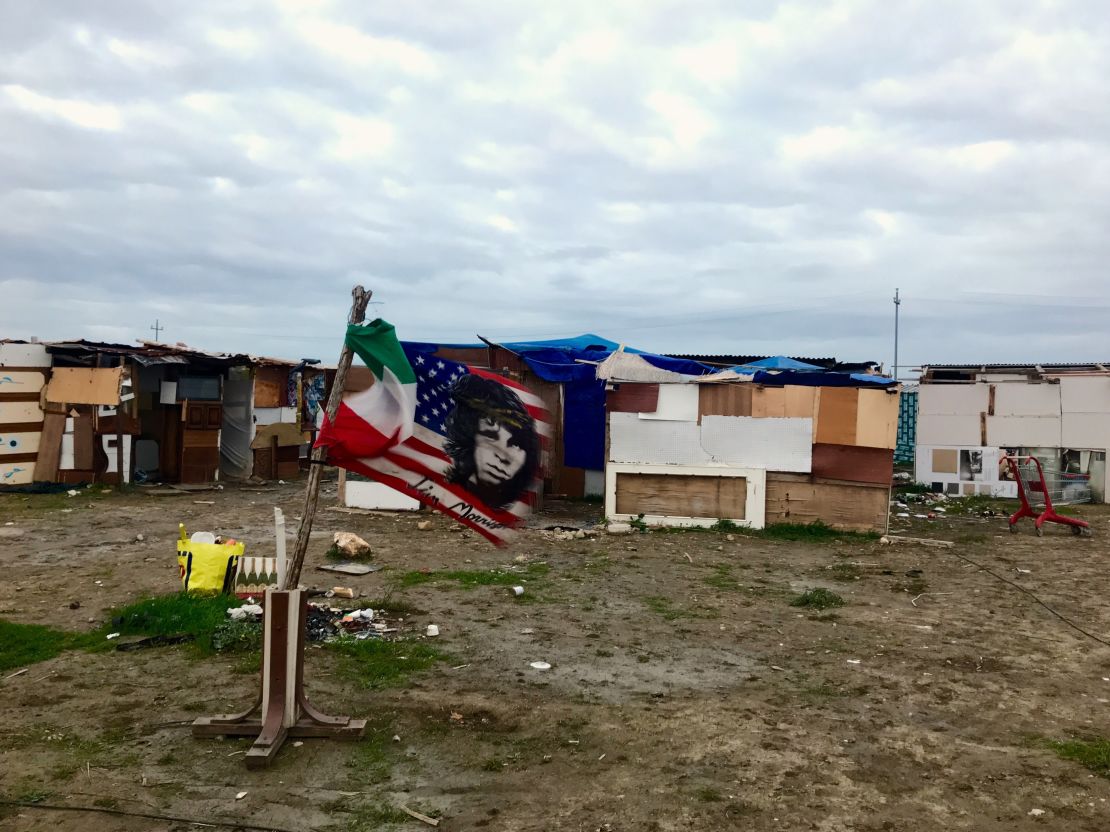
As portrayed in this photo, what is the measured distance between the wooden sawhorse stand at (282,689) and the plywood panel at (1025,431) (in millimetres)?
16462

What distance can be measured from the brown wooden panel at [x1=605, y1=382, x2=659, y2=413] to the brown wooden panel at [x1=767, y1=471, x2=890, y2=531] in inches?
86.0

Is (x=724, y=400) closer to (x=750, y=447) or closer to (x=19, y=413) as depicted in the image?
(x=750, y=447)

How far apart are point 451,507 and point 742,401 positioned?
7973mm

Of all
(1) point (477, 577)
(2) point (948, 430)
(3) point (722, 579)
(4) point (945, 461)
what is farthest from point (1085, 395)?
(1) point (477, 577)

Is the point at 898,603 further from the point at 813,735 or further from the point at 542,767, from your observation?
the point at 542,767

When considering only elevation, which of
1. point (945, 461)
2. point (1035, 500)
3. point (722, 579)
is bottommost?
point (722, 579)

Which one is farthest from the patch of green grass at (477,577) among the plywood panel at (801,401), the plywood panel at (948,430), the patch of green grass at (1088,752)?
the plywood panel at (948,430)

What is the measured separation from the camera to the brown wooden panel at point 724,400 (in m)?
12.3

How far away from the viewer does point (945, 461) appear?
17.7 metres

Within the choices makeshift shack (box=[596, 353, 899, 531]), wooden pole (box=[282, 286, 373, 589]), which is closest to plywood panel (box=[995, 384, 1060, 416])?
makeshift shack (box=[596, 353, 899, 531])

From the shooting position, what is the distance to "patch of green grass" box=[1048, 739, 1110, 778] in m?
4.48

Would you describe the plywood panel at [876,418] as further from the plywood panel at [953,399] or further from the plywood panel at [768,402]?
the plywood panel at [953,399]

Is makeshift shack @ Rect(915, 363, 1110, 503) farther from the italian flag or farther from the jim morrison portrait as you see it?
the italian flag

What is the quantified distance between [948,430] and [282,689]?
1661 cm
